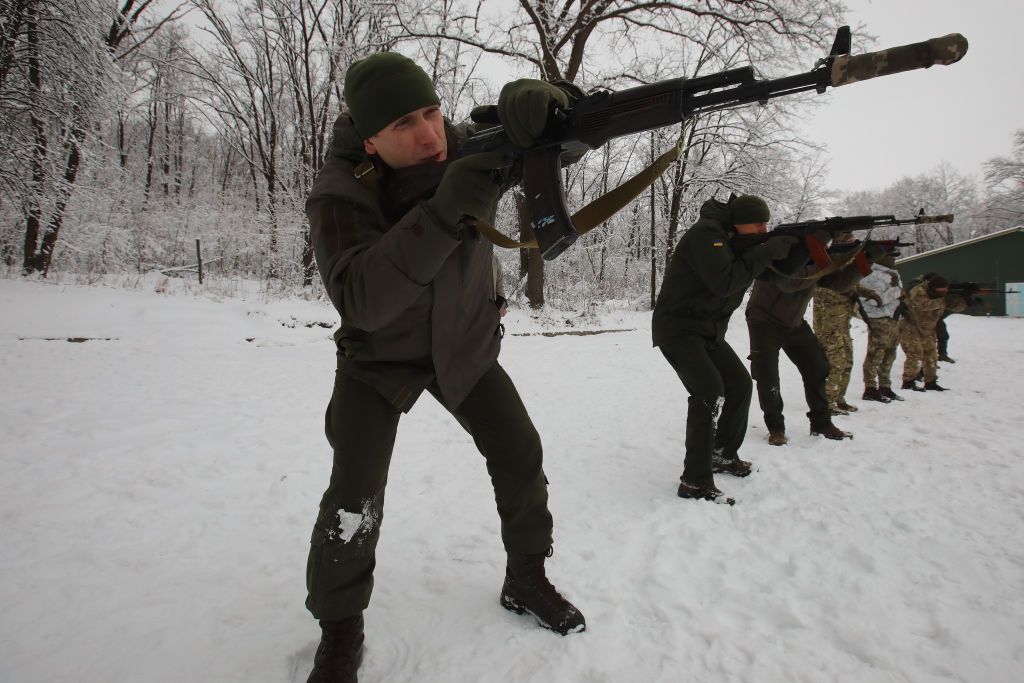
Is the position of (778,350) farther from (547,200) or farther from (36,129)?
(36,129)

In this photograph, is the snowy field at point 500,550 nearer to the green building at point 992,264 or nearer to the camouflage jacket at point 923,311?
the camouflage jacket at point 923,311

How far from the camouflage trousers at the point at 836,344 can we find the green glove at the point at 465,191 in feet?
18.4

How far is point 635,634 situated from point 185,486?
297 centimetres

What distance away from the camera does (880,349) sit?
645cm

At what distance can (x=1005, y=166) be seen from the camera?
101ft

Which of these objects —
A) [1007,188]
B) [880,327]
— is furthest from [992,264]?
[880,327]

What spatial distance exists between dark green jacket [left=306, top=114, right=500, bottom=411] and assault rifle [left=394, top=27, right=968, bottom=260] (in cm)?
27

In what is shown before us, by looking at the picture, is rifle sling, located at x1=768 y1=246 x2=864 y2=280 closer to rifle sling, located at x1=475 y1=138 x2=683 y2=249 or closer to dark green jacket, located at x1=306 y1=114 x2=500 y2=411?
rifle sling, located at x1=475 y1=138 x2=683 y2=249

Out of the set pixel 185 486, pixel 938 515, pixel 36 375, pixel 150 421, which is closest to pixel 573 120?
pixel 938 515

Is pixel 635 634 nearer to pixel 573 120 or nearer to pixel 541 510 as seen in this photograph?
pixel 541 510

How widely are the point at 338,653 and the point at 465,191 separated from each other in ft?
4.97

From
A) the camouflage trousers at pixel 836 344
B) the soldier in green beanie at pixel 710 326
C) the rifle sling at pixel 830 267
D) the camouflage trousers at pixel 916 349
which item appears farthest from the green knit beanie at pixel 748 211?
the camouflage trousers at pixel 916 349

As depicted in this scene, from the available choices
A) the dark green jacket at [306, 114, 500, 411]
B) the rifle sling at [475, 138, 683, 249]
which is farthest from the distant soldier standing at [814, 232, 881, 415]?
the dark green jacket at [306, 114, 500, 411]

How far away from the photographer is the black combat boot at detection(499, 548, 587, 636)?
1841 millimetres
